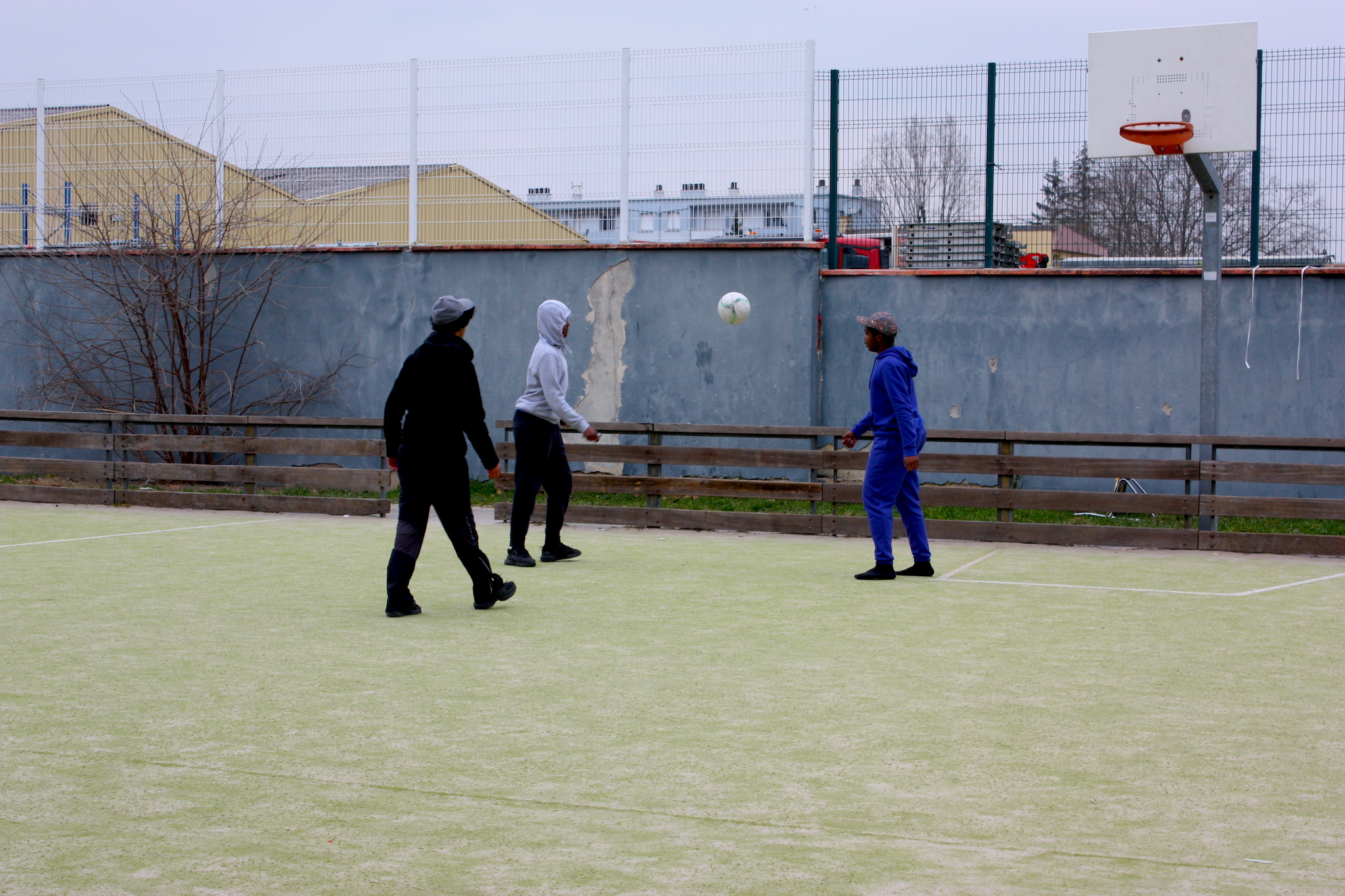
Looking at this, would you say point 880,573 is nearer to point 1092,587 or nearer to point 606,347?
point 1092,587

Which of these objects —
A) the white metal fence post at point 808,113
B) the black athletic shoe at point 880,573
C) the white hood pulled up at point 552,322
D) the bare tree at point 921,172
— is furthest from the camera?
the white metal fence post at point 808,113

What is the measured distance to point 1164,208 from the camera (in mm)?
14320

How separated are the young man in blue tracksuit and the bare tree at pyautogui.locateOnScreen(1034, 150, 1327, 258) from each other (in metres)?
6.04

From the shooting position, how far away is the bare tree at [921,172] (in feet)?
47.6

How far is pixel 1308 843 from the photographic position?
363cm

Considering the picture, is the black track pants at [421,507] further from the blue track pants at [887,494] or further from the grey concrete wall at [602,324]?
the grey concrete wall at [602,324]

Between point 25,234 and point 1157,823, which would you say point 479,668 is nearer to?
point 1157,823

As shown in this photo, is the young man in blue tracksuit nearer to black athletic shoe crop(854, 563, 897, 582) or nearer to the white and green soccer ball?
black athletic shoe crop(854, 563, 897, 582)

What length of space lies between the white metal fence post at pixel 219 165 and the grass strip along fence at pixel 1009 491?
586 centimetres

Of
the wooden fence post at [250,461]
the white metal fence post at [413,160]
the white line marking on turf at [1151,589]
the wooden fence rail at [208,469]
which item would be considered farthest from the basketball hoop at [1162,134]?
the white metal fence post at [413,160]

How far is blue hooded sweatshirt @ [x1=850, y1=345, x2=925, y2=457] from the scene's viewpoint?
8664 mm

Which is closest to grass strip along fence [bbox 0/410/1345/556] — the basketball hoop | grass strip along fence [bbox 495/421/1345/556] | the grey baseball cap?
grass strip along fence [bbox 495/421/1345/556]

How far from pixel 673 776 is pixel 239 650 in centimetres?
290

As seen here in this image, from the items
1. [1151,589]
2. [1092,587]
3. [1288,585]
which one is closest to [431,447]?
[1092,587]
